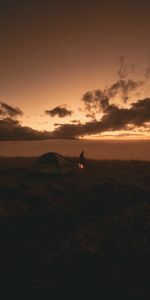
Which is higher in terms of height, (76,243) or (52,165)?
(52,165)

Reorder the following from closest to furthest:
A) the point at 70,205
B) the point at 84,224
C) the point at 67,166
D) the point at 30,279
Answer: the point at 30,279 → the point at 84,224 → the point at 70,205 → the point at 67,166

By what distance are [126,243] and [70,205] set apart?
5.58 metres

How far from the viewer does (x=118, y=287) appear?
6148 mm

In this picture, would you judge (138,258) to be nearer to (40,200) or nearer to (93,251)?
(93,251)

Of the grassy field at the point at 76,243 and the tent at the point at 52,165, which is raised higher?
the tent at the point at 52,165

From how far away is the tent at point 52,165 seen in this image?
2653 cm

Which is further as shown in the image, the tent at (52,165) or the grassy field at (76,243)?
the tent at (52,165)

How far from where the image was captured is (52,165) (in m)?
27.9

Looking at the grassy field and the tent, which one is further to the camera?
the tent

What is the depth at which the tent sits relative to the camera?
26.5m

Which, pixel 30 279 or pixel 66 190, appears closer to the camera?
pixel 30 279

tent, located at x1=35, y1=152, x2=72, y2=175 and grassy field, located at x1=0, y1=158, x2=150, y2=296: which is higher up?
tent, located at x1=35, y1=152, x2=72, y2=175

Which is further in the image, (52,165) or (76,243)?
(52,165)

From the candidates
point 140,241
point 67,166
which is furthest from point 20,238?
point 67,166
